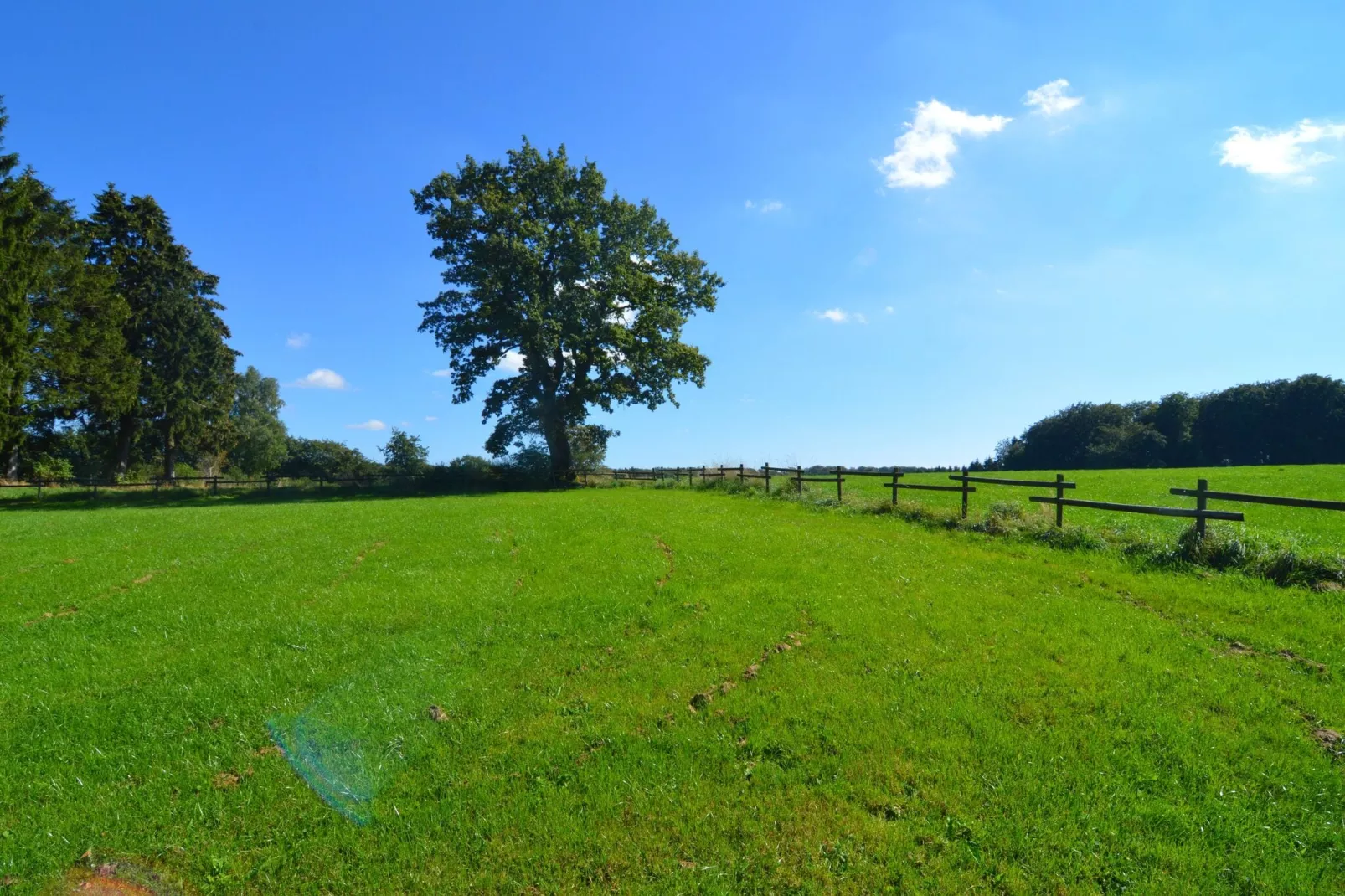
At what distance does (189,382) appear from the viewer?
47.7 m

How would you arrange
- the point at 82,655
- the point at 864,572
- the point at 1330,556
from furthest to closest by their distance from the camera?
the point at 864,572 → the point at 1330,556 → the point at 82,655

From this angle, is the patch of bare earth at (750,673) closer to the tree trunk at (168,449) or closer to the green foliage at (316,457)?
the tree trunk at (168,449)

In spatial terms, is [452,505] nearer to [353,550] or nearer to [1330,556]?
[353,550]

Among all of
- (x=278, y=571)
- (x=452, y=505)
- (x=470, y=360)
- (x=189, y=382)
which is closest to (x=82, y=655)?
(x=278, y=571)

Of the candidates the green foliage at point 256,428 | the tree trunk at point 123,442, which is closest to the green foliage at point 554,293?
the tree trunk at point 123,442

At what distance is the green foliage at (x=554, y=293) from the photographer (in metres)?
38.6

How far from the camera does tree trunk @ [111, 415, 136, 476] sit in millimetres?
45906

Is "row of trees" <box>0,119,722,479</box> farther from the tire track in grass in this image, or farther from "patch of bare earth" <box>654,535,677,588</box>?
the tire track in grass

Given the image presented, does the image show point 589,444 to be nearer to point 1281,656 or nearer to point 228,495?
point 228,495

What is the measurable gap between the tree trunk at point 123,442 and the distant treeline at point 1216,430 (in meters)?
92.4

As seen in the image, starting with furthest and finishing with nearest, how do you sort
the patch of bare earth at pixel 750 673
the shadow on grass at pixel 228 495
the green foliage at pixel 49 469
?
the green foliage at pixel 49 469 → the shadow on grass at pixel 228 495 → the patch of bare earth at pixel 750 673

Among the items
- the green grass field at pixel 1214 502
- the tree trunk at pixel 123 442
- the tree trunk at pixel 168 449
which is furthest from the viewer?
the tree trunk at pixel 168 449

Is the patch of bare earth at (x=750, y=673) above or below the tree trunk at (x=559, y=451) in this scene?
below

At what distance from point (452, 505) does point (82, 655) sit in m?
19.0
